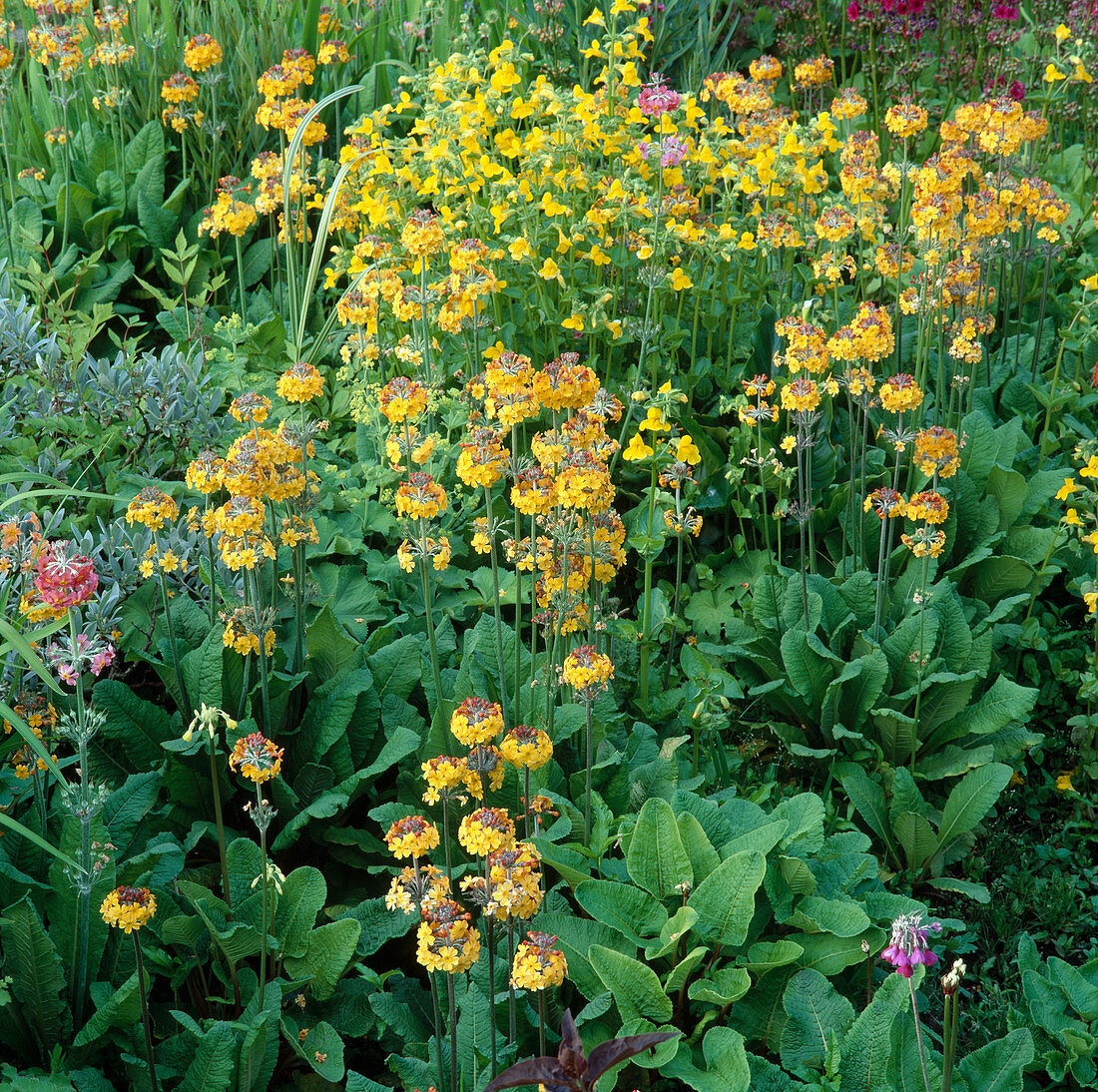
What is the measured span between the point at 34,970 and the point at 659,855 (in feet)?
4.15

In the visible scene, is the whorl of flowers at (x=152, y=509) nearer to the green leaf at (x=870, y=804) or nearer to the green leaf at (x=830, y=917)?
the green leaf at (x=830, y=917)

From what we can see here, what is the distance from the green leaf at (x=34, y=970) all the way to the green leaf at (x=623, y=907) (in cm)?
105

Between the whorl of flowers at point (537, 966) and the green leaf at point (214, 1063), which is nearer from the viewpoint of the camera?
the whorl of flowers at point (537, 966)

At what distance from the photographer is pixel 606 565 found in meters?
2.68

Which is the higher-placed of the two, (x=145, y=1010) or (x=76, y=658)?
(x=76, y=658)

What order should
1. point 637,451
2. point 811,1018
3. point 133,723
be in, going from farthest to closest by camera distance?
point 637,451
point 133,723
point 811,1018

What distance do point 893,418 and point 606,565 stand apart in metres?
1.81

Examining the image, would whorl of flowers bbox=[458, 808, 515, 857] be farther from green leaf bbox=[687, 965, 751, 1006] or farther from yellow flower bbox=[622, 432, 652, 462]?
yellow flower bbox=[622, 432, 652, 462]

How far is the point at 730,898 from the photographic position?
230 centimetres

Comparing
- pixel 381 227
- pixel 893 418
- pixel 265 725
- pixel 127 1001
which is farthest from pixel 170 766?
pixel 893 418

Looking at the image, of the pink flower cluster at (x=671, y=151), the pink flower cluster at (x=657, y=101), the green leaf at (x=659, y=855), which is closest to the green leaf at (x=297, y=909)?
the green leaf at (x=659, y=855)

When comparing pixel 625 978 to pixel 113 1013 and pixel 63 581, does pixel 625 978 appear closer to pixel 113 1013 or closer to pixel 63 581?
pixel 113 1013

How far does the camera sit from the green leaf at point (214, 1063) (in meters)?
2.12

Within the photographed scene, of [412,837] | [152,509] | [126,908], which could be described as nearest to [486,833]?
[412,837]
